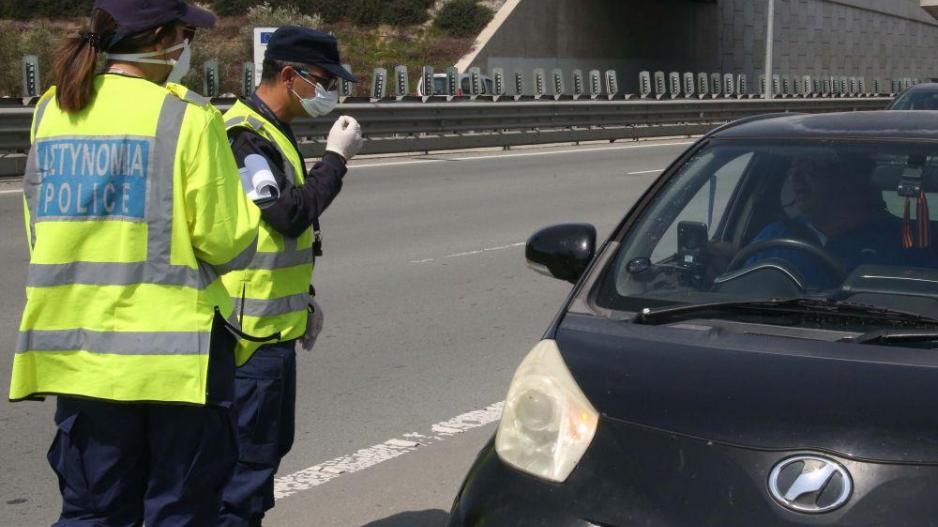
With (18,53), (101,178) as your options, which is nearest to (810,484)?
(101,178)

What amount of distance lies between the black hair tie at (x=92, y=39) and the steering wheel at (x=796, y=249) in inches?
76.8

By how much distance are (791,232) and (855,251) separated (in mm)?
221

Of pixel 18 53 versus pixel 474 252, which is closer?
pixel 474 252

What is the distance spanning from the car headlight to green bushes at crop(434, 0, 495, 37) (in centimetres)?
5285

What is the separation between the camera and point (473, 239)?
40.6ft

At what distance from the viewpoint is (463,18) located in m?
55.8

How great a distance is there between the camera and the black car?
2.72m

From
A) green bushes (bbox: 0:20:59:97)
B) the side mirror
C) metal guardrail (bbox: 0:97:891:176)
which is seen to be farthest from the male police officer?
green bushes (bbox: 0:20:59:97)

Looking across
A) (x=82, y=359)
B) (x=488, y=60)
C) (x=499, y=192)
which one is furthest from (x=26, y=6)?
(x=82, y=359)

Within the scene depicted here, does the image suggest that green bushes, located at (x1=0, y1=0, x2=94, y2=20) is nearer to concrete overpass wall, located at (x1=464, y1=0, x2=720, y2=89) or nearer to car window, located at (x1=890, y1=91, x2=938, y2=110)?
concrete overpass wall, located at (x1=464, y1=0, x2=720, y2=89)

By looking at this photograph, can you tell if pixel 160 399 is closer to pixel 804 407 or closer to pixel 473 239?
pixel 804 407

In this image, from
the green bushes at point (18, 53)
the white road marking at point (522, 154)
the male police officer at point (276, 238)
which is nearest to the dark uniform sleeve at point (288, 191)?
the male police officer at point (276, 238)

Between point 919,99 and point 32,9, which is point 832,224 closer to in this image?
point 919,99

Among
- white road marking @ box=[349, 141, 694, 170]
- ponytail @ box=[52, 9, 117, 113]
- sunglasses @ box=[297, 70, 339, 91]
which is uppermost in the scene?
ponytail @ box=[52, 9, 117, 113]
